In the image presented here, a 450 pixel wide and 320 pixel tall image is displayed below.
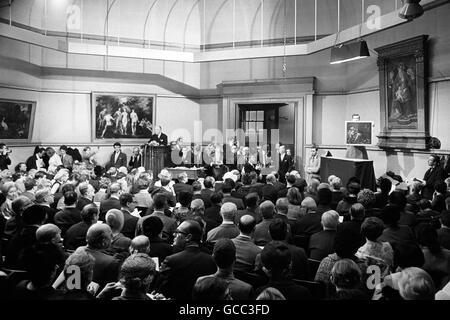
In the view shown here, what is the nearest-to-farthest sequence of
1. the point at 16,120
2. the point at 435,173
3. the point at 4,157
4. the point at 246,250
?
1. the point at 246,250
2. the point at 435,173
3. the point at 4,157
4. the point at 16,120

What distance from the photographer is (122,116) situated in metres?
14.9

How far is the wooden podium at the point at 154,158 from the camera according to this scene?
13.1 meters

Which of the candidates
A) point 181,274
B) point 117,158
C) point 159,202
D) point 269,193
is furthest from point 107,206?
point 117,158

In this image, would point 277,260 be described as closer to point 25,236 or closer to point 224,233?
point 224,233

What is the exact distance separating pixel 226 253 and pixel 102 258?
4.04ft

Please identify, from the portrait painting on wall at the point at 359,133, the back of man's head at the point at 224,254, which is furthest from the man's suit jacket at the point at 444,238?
the portrait painting on wall at the point at 359,133

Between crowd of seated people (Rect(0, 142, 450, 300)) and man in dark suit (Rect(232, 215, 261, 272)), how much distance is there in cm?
1

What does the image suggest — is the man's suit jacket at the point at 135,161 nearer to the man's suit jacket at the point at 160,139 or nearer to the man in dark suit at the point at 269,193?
the man's suit jacket at the point at 160,139

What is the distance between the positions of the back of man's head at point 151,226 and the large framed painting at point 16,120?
33.1ft

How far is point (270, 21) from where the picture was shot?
584 inches

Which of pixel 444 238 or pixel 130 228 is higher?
pixel 444 238

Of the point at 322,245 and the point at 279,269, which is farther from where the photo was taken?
the point at 322,245

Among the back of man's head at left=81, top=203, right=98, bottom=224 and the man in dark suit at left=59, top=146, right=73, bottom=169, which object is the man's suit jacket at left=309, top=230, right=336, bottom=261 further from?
the man in dark suit at left=59, top=146, right=73, bottom=169
